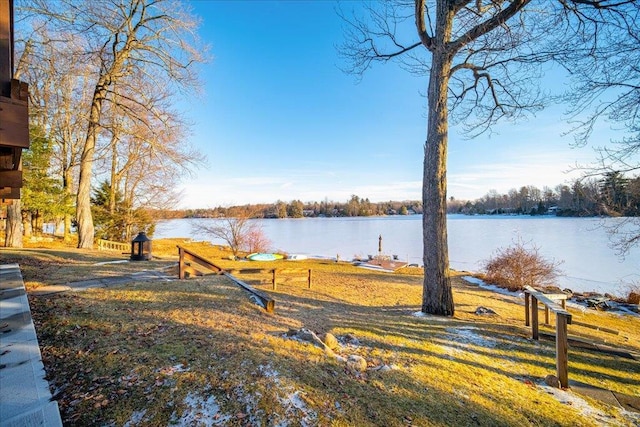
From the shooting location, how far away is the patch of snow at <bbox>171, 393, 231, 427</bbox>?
6.22ft

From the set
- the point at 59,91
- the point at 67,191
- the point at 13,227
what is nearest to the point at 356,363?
the point at 13,227

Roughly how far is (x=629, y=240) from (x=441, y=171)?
4225mm

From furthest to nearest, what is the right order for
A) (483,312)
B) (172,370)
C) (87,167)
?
(87,167)
(483,312)
(172,370)

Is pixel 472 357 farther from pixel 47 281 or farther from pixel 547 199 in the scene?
pixel 547 199

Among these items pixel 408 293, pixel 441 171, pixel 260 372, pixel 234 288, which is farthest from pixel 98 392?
pixel 408 293

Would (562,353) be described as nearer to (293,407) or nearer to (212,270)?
(293,407)

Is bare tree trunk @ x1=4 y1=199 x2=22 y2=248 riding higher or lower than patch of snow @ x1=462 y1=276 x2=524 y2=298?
higher

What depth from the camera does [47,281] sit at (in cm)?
502

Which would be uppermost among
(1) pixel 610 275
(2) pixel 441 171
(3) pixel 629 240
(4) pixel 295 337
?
(2) pixel 441 171

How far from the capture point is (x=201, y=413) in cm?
199

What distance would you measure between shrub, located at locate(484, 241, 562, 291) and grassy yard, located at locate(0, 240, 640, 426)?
5.87 meters

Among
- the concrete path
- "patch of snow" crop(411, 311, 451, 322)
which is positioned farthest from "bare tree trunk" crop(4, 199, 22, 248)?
"patch of snow" crop(411, 311, 451, 322)

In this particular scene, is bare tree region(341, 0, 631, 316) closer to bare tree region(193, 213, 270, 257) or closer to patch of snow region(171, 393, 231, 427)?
patch of snow region(171, 393, 231, 427)

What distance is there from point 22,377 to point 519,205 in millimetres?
47565
